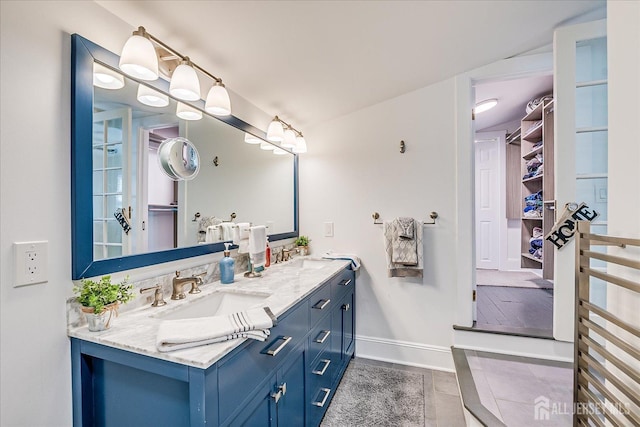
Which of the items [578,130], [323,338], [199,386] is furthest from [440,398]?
[578,130]

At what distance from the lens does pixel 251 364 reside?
1.00 metres

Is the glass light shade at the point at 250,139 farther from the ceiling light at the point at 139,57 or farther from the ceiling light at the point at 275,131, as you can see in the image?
the ceiling light at the point at 139,57

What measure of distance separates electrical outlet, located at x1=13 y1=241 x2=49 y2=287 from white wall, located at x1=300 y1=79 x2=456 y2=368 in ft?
6.55

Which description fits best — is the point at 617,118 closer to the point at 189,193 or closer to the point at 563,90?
the point at 563,90

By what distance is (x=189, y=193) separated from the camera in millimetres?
1556

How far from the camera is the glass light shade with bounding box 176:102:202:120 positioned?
4.84ft

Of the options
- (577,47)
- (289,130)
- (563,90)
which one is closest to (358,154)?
(289,130)

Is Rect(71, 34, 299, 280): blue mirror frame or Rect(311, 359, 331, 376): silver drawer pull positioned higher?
Rect(71, 34, 299, 280): blue mirror frame

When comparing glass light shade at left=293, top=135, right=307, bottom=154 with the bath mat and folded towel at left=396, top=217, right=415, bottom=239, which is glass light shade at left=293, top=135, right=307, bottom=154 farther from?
the bath mat

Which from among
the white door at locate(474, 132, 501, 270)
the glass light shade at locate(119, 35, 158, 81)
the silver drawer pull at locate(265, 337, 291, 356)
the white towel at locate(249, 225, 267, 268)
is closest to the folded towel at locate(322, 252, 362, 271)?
the white towel at locate(249, 225, 267, 268)

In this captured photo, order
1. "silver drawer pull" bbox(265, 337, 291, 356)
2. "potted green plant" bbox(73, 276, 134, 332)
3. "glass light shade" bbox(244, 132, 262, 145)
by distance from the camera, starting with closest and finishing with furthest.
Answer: "potted green plant" bbox(73, 276, 134, 332) → "silver drawer pull" bbox(265, 337, 291, 356) → "glass light shade" bbox(244, 132, 262, 145)

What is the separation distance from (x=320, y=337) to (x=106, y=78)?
161 cm

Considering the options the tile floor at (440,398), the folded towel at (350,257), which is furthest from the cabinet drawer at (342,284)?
the tile floor at (440,398)

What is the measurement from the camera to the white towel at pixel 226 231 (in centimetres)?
180
